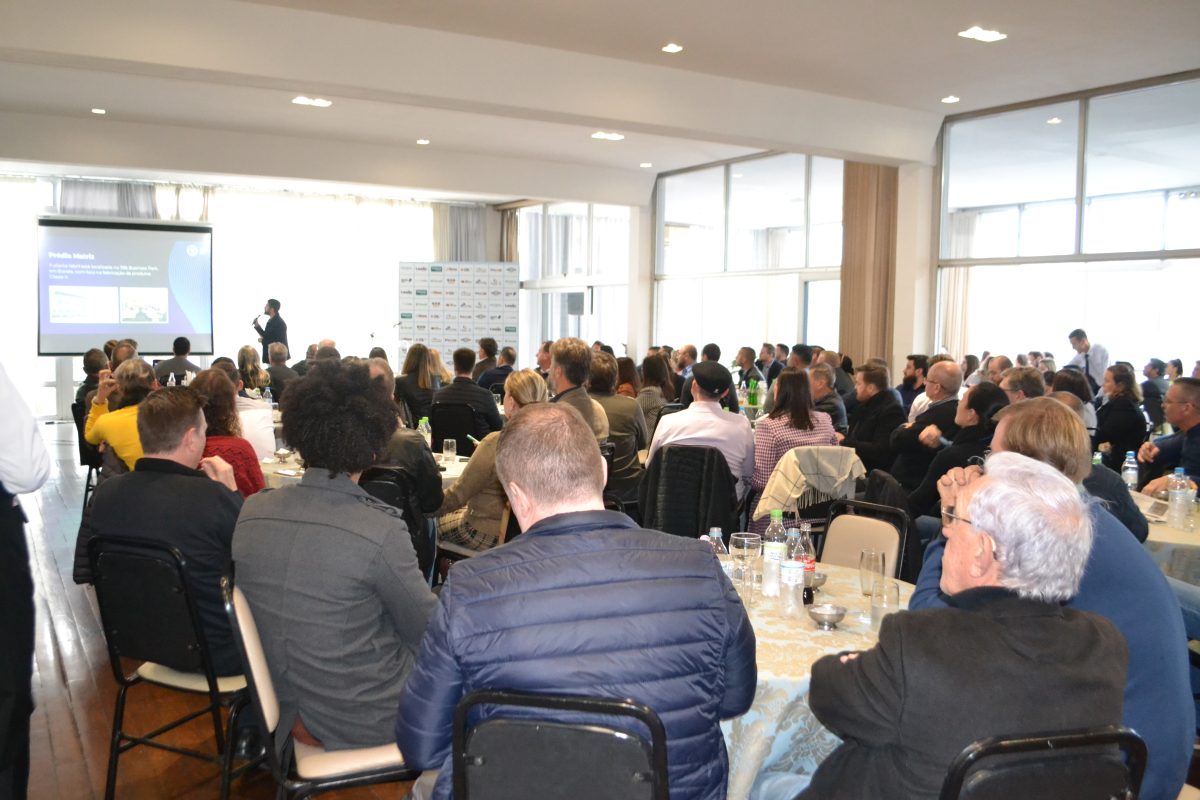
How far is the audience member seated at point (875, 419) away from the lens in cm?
594

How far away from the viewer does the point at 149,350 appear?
13.3 metres

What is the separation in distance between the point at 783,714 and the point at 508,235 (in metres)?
15.0

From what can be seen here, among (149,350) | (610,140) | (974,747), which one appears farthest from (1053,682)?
(149,350)

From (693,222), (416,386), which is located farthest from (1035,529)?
(693,222)

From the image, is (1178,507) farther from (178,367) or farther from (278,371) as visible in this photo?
(178,367)

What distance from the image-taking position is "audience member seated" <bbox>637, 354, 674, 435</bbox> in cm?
745

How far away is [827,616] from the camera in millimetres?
2510

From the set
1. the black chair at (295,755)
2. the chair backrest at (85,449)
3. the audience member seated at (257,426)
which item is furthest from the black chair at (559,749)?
the chair backrest at (85,449)

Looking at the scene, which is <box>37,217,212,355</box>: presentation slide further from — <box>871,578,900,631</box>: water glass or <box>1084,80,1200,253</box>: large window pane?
<box>871,578,900,631</box>: water glass

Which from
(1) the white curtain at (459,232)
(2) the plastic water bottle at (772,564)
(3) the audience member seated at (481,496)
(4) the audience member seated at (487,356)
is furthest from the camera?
(1) the white curtain at (459,232)

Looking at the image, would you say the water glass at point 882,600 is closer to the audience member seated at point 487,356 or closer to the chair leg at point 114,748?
the chair leg at point 114,748

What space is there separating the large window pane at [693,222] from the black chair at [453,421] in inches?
295

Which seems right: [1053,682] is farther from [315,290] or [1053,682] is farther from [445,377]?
[315,290]

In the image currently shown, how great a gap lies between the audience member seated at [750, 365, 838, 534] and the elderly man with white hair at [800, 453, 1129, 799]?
11.0 ft
